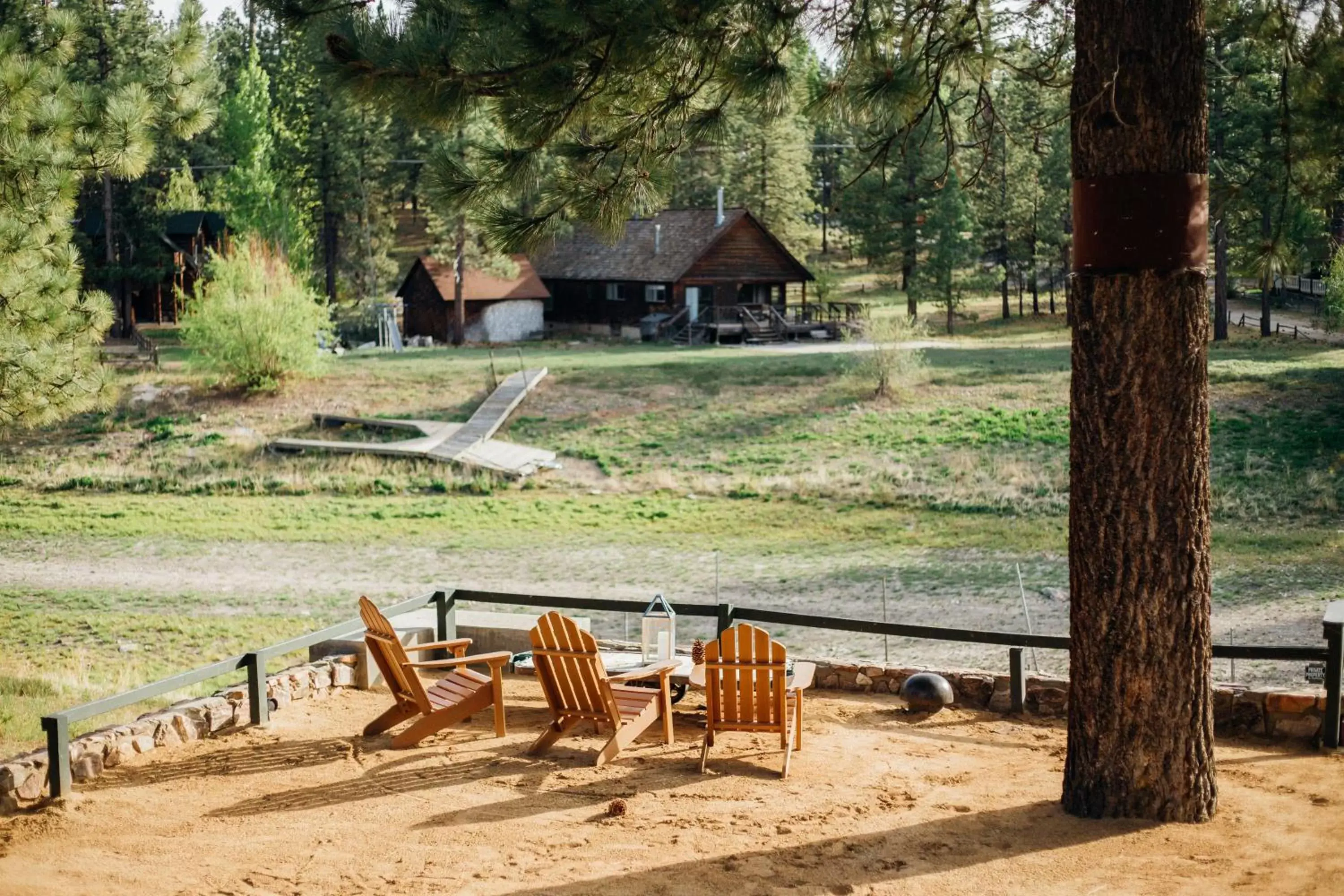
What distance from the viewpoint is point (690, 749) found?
28.0 ft

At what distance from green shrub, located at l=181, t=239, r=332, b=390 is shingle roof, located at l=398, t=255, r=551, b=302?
40.9 feet

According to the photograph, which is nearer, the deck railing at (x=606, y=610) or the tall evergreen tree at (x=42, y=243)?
the deck railing at (x=606, y=610)

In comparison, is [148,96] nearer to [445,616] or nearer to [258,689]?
[445,616]

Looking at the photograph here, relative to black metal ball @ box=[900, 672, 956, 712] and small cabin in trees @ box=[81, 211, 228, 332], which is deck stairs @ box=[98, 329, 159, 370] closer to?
small cabin in trees @ box=[81, 211, 228, 332]

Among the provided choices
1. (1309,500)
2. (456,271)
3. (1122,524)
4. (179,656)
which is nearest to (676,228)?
(456,271)

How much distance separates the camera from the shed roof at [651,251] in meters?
45.3

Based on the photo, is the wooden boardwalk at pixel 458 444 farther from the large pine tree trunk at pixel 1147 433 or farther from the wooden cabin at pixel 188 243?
the large pine tree trunk at pixel 1147 433

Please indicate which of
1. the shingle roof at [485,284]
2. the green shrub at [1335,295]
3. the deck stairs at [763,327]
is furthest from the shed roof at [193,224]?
the green shrub at [1335,295]

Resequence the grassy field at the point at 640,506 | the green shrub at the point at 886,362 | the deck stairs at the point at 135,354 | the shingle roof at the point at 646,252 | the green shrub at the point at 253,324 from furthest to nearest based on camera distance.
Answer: the shingle roof at the point at 646,252, the deck stairs at the point at 135,354, the green shrub at the point at 253,324, the green shrub at the point at 886,362, the grassy field at the point at 640,506

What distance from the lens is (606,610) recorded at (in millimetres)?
9906

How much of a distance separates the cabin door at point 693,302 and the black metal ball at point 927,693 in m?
36.1

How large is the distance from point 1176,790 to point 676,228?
41.4m

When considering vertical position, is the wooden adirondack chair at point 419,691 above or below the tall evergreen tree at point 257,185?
below

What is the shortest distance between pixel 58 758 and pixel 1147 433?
6.22 m
